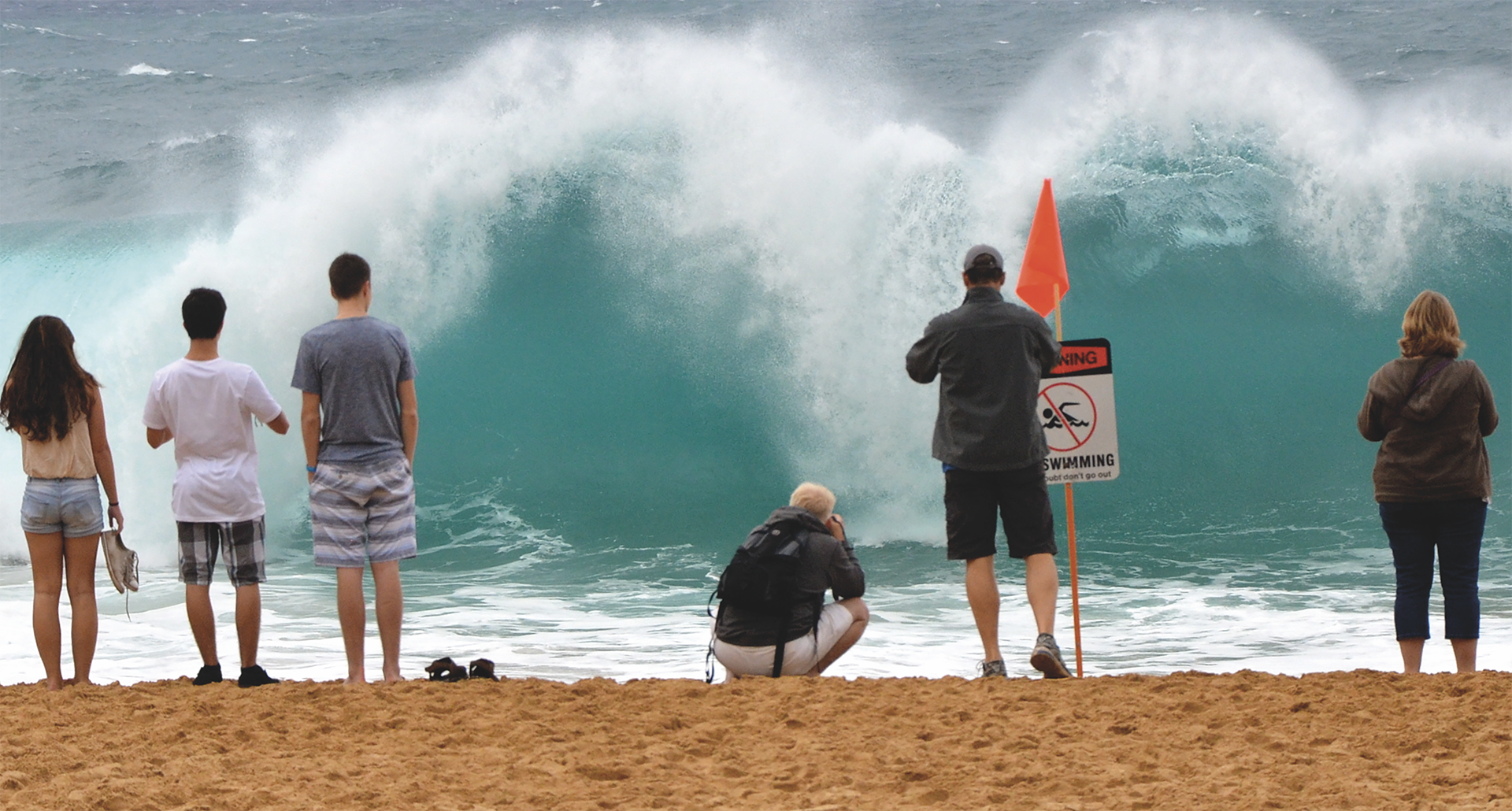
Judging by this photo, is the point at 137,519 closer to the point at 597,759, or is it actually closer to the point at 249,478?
the point at 249,478

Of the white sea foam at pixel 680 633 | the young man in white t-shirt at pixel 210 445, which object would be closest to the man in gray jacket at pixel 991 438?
the white sea foam at pixel 680 633

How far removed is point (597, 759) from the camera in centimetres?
365

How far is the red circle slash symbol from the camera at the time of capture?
16.3ft

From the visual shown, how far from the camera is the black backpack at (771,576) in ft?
15.0

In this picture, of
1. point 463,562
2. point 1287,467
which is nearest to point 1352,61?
point 1287,467

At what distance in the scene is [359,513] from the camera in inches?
177

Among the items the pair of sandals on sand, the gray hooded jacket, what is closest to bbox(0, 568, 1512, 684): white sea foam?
the pair of sandals on sand

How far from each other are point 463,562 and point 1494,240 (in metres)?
9.35

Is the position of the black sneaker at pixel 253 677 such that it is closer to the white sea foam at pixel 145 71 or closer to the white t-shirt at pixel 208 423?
the white t-shirt at pixel 208 423

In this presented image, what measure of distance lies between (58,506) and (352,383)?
1.13m

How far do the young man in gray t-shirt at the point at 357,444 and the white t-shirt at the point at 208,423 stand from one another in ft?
0.66

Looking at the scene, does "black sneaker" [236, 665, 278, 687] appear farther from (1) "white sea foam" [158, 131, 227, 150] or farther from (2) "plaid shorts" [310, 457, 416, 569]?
(1) "white sea foam" [158, 131, 227, 150]

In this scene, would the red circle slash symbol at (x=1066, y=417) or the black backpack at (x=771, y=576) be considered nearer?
the black backpack at (x=771, y=576)

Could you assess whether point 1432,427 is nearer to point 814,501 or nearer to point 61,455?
point 814,501
